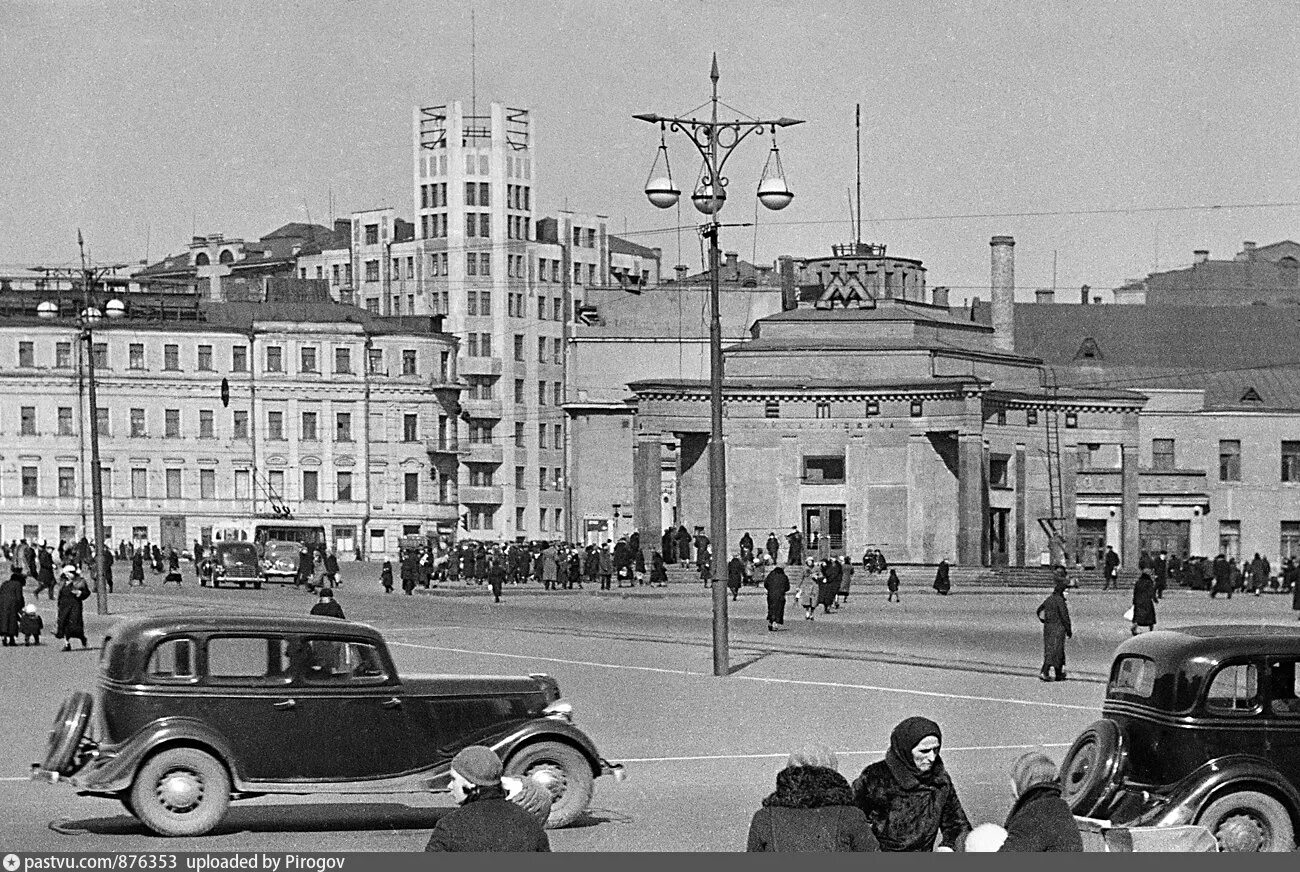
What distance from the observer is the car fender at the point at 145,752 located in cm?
1428

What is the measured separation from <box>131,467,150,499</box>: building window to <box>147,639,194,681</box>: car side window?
281 feet

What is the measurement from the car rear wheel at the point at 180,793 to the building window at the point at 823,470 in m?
60.6

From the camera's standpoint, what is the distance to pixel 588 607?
1975 inches

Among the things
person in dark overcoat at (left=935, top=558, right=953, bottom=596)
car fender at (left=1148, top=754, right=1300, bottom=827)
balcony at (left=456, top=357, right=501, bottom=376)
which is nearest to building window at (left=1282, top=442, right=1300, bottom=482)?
person in dark overcoat at (left=935, top=558, right=953, bottom=596)

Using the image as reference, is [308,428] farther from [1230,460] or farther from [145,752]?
[145,752]

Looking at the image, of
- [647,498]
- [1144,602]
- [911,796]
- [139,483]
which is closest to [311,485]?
[139,483]

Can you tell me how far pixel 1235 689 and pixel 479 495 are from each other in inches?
4067

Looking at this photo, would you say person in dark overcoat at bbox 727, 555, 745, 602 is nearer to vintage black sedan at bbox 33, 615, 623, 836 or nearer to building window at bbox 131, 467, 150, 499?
vintage black sedan at bbox 33, 615, 623, 836

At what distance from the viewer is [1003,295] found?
88.0 m

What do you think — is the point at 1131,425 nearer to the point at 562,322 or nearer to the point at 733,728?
the point at 562,322

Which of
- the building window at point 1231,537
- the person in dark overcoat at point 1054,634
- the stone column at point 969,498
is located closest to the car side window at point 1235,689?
the person in dark overcoat at point 1054,634

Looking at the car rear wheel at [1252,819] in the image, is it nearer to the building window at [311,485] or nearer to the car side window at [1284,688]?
the car side window at [1284,688]

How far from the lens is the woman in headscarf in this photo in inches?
382

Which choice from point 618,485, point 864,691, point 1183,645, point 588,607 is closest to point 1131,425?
point 618,485
